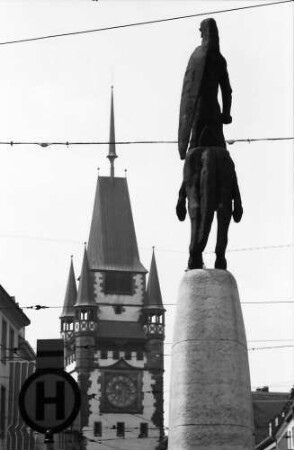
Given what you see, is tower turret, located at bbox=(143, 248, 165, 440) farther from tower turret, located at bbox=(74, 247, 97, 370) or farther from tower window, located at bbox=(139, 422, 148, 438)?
tower turret, located at bbox=(74, 247, 97, 370)

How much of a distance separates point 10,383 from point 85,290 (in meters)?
81.7

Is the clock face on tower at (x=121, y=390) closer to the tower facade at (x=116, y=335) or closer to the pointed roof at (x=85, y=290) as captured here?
the tower facade at (x=116, y=335)

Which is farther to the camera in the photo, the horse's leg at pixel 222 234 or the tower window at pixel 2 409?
the tower window at pixel 2 409

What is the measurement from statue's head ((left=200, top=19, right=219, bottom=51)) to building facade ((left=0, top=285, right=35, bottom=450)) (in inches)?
1479

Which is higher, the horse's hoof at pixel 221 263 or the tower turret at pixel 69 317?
the tower turret at pixel 69 317

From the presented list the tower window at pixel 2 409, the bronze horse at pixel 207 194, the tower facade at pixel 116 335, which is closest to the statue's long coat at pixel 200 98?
the bronze horse at pixel 207 194

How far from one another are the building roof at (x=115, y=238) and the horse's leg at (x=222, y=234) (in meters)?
121

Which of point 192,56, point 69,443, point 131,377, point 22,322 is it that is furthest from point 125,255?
point 192,56

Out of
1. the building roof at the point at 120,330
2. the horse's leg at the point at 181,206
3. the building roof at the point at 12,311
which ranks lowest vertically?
the horse's leg at the point at 181,206

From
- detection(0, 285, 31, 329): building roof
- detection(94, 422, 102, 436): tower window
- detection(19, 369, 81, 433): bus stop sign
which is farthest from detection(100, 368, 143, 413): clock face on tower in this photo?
detection(19, 369, 81, 433): bus stop sign

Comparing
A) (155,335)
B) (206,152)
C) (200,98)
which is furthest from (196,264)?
(155,335)

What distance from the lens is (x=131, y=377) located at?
426 ft

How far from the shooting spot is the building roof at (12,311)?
57094 mm

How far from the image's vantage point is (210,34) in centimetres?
1428
